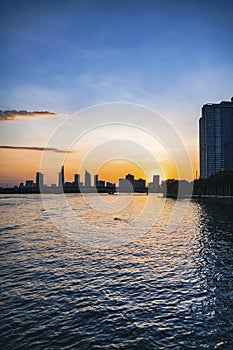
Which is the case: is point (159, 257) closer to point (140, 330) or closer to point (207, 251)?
point (207, 251)

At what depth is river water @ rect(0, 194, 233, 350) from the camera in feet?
45.2

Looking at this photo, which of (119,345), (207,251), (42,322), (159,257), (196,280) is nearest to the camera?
(119,345)

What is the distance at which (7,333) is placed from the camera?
14109 millimetres

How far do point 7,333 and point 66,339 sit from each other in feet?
9.79

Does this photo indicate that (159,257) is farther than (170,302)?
Yes

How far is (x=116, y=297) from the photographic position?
61.3 feet

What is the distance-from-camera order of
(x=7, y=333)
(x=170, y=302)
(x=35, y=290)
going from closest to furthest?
1. (x=7, y=333)
2. (x=170, y=302)
3. (x=35, y=290)

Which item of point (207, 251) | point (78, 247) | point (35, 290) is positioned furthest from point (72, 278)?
point (207, 251)

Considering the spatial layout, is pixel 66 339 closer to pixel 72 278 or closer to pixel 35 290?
pixel 35 290

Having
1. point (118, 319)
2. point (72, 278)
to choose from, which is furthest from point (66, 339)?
point (72, 278)

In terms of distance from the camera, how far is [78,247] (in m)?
34.4

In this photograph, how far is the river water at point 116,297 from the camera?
13.8 metres

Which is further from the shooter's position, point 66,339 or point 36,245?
point 36,245

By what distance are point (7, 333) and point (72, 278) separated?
8.59 m
